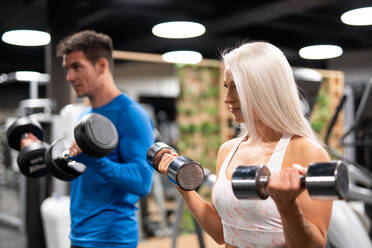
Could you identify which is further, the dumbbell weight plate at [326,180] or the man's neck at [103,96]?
the man's neck at [103,96]

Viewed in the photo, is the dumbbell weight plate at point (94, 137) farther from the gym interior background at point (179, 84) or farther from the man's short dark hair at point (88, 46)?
the gym interior background at point (179, 84)

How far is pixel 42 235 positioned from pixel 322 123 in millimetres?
5149

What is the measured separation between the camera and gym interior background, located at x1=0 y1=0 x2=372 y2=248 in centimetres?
427

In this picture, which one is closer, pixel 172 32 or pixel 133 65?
pixel 172 32

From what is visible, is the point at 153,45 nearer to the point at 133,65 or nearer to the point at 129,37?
the point at 129,37

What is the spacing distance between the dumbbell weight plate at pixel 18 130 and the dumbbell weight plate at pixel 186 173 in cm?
130

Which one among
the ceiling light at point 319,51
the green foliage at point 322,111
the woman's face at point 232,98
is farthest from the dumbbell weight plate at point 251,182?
the ceiling light at point 319,51

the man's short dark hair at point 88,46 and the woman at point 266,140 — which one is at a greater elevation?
the man's short dark hair at point 88,46

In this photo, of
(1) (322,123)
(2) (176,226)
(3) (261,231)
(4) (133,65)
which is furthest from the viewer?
(1) (322,123)

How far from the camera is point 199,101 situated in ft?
20.9

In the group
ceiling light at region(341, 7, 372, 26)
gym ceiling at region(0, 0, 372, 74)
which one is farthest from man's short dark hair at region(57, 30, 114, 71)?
ceiling light at region(341, 7, 372, 26)

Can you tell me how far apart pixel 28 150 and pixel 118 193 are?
571mm

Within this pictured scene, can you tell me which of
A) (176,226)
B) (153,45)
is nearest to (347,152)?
(176,226)

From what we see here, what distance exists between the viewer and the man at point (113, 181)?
1.83m
